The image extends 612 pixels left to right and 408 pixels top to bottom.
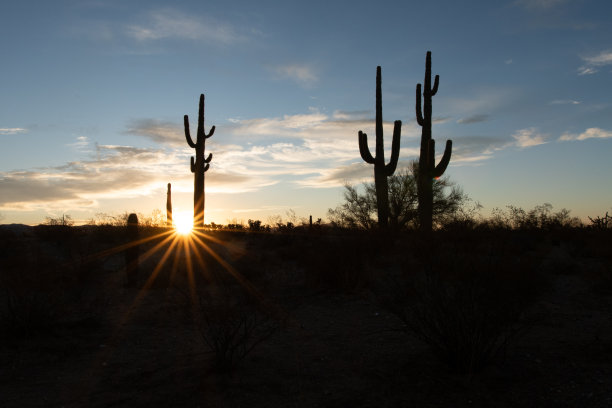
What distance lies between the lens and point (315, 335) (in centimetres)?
755

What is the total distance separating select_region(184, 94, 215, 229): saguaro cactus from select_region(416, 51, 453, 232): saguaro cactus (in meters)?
10.3

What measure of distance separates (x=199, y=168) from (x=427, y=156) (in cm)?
1082

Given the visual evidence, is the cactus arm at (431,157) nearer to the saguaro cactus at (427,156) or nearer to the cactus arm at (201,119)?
the saguaro cactus at (427,156)

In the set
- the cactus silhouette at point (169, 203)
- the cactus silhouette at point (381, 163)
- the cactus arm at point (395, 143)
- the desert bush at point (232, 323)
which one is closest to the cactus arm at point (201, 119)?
the cactus silhouette at point (169, 203)

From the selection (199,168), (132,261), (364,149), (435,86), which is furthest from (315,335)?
(199,168)

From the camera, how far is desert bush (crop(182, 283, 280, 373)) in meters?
5.82

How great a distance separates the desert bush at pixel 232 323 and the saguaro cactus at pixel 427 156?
9.85m

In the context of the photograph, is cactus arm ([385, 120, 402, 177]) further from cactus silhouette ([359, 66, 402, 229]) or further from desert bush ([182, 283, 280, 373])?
desert bush ([182, 283, 280, 373])

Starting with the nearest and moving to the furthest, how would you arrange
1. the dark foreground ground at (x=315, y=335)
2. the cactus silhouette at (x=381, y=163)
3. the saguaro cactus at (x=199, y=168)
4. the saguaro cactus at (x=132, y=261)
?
1. the dark foreground ground at (x=315, y=335)
2. the saguaro cactus at (x=132, y=261)
3. the cactus silhouette at (x=381, y=163)
4. the saguaro cactus at (x=199, y=168)

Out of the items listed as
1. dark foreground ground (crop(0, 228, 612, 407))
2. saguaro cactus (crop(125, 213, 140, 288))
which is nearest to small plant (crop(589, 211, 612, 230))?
dark foreground ground (crop(0, 228, 612, 407))

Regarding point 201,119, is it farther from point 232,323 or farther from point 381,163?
point 232,323

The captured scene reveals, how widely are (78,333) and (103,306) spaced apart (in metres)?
2.04

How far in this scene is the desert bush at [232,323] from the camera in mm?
5816

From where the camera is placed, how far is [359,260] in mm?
11477
